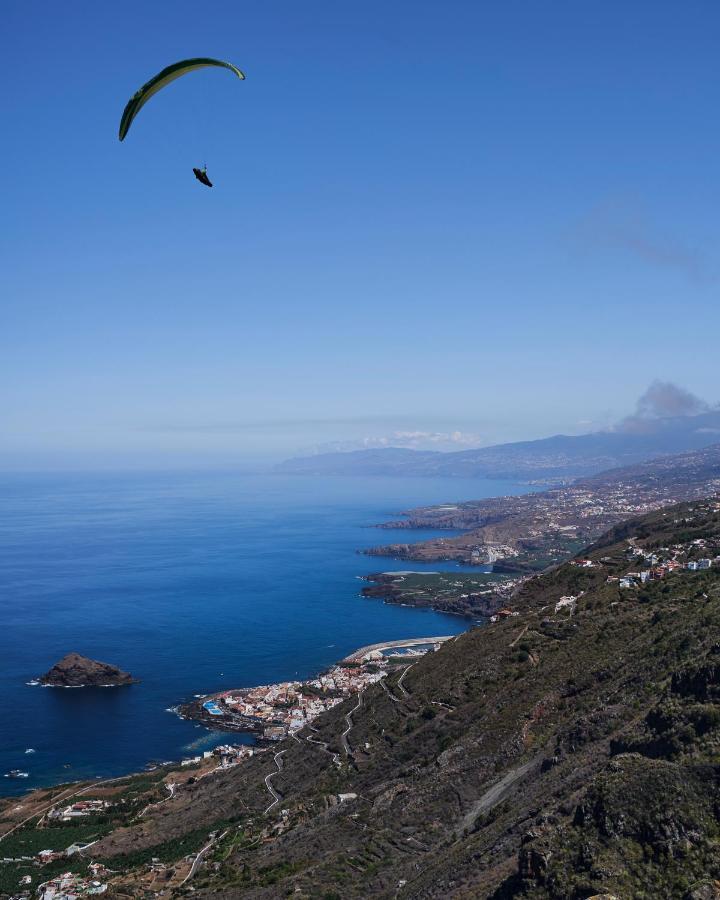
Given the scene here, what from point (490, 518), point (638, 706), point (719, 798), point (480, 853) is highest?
point (719, 798)

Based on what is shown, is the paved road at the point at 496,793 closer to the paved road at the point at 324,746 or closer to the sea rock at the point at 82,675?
the paved road at the point at 324,746

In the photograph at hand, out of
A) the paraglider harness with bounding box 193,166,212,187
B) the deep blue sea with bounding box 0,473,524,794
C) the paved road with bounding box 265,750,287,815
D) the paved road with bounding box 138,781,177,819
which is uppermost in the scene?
the paraglider harness with bounding box 193,166,212,187

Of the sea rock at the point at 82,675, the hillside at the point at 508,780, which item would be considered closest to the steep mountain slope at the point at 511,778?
the hillside at the point at 508,780

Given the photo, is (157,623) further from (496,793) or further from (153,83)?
(153,83)

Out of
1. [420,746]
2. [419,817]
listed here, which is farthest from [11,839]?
[419,817]

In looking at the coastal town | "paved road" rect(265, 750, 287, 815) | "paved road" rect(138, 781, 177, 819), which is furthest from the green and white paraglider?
the coastal town

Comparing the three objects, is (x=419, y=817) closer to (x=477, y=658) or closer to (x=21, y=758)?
(x=477, y=658)

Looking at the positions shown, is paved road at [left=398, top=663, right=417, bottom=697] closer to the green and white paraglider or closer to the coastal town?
the coastal town

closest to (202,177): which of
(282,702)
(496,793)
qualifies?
(496,793)
